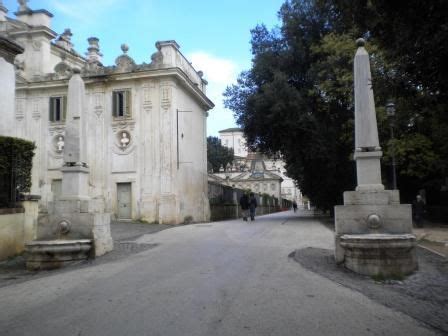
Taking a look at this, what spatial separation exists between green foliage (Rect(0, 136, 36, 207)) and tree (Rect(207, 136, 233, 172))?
62298 millimetres

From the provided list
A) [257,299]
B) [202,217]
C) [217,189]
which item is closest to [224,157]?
[217,189]

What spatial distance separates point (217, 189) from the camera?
32.9 meters

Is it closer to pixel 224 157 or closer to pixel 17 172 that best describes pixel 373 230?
pixel 17 172

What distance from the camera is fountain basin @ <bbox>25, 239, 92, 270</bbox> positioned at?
969 cm

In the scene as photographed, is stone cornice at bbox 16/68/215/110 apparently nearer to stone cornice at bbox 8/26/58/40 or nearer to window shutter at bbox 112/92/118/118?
window shutter at bbox 112/92/118/118

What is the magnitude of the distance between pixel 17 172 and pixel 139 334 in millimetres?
8112

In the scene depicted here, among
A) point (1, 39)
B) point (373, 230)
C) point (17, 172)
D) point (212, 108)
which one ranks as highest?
point (212, 108)

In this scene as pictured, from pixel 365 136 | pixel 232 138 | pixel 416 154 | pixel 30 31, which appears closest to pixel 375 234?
pixel 365 136

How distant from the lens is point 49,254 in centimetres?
972

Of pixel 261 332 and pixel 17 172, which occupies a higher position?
pixel 17 172

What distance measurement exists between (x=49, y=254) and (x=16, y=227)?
1992mm

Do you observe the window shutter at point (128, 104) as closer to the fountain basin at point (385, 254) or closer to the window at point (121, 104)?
the window at point (121, 104)

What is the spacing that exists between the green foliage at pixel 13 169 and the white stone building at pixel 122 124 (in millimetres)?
11340

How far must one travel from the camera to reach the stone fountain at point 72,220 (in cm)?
975
